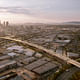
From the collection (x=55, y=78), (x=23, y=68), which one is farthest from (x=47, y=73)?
(x=23, y=68)

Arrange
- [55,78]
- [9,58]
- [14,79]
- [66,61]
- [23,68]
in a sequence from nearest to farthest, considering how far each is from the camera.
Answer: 1. [14,79]
2. [55,78]
3. [23,68]
4. [66,61]
5. [9,58]

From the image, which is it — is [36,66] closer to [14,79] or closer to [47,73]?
[47,73]

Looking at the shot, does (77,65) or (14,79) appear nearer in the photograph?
(14,79)

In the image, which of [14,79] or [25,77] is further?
[25,77]

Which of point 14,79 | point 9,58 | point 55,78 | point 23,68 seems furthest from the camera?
point 9,58

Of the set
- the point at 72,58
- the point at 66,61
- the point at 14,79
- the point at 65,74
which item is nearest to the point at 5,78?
the point at 14,79

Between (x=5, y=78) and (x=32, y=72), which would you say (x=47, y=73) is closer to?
(x=32, y=72)

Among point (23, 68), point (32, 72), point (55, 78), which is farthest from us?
point (23, 68)

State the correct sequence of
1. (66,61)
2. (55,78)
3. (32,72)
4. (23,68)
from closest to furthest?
(55,78)
(32,72)
(23,68)
(66,61)
